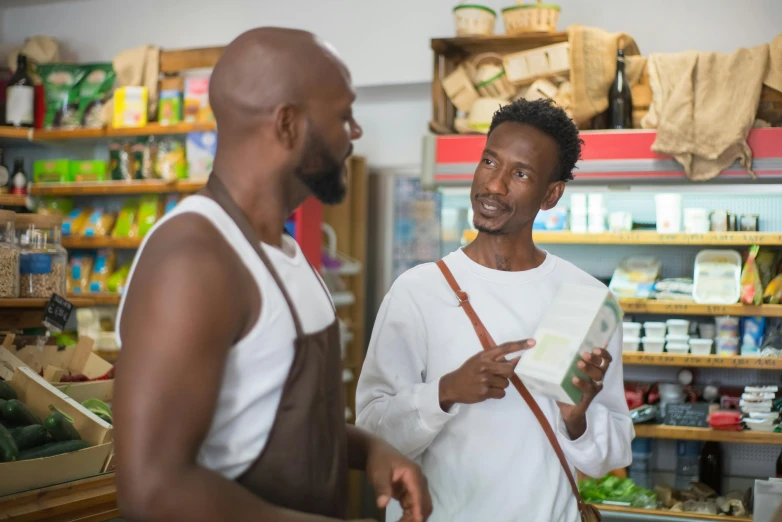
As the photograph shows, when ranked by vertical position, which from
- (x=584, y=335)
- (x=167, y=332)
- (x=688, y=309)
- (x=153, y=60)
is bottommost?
(x=688, y=309)

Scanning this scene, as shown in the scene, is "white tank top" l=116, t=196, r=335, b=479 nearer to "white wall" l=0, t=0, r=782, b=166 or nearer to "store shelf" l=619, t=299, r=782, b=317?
"store shelf" l=619, t=299, r=782, b=317

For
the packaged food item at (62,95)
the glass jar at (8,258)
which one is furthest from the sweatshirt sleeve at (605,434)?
the packaged food item at (62,95)

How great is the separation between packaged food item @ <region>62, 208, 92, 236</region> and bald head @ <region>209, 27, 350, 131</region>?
16.1 feet

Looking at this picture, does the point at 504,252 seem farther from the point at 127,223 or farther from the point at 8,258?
the point at 127,223

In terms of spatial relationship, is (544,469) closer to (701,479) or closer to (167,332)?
(167,332)

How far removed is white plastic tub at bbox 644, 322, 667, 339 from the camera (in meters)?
4.23

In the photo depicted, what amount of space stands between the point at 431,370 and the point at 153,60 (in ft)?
13.8

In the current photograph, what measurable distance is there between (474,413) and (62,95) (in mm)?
4842

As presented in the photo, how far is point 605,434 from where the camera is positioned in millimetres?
2047

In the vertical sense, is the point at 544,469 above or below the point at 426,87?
below

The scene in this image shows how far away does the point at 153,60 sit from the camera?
5.62 m

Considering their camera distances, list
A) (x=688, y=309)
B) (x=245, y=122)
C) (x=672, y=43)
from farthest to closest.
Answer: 1. (x=672, y=43)
2. (x=688, y=309)
3. (x=245, y=122)

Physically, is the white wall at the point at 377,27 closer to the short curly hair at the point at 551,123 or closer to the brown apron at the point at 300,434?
the short curly hair at the point at 551,123

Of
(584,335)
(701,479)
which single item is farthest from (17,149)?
(584,335)
